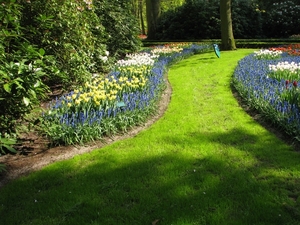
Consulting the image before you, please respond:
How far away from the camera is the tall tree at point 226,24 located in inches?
590

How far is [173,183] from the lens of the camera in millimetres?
3711

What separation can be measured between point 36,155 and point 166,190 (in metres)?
2.14

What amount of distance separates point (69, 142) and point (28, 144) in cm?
68

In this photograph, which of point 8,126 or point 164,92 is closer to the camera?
point 8,126

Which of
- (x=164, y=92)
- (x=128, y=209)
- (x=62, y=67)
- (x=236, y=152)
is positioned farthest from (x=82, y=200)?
(x=164, y=92)

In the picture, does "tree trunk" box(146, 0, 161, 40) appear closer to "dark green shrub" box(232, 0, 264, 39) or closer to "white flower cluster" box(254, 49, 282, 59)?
"dark green shrub" box(232, 0, 264, 39)

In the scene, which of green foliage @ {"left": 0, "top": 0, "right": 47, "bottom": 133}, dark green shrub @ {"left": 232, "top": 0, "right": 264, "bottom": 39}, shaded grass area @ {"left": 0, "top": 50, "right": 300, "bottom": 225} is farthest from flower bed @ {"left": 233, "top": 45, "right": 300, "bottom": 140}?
dark green shrub @ {"left": 232, "top": 0, "right": 264, "bottom": 39}

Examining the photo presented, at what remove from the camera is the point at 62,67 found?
23.9ft

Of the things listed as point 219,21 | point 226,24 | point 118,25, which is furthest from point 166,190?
point 219,21

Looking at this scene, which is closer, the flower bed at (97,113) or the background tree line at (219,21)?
the flower bed at (97,113)

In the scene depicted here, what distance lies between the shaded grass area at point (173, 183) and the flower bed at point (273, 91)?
13.9 inches

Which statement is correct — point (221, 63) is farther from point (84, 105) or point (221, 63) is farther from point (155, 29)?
point (155, 29)

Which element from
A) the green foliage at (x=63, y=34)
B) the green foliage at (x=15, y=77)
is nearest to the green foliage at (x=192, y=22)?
the green foliage at (x=63, y=34)

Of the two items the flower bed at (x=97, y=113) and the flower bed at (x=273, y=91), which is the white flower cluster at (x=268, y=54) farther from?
the flower bed at (x=97, y=113)
